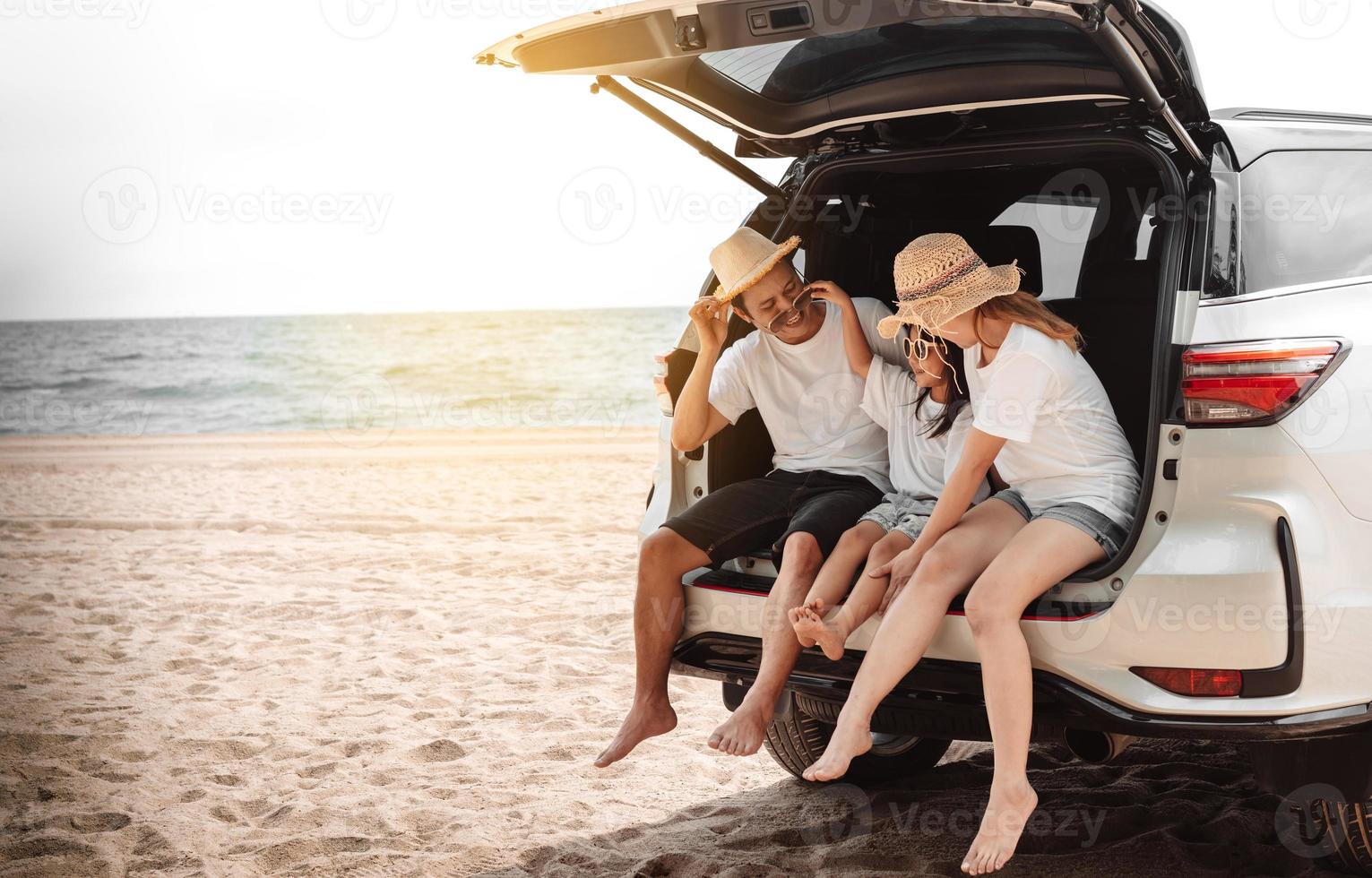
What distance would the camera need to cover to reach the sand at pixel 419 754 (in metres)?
3.43

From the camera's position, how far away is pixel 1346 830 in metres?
2.77

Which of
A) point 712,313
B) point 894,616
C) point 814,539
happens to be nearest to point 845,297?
point 712,313

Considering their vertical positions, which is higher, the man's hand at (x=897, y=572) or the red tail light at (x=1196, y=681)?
the man's hand at (x=897, y=572)

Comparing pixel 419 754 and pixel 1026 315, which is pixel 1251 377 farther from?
pixel 419 754

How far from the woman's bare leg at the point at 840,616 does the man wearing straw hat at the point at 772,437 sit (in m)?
0.13

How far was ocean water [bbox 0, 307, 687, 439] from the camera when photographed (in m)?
24.4

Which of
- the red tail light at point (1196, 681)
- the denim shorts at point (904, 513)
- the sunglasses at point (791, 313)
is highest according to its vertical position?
the sunglasses at point (791, 313)

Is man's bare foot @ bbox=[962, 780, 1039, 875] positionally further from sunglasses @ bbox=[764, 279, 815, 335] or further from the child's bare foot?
sunglasses @ bbox=[764, 279, 815, 335]

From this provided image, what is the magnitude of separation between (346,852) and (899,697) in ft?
5.56

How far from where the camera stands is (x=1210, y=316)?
2.61 m

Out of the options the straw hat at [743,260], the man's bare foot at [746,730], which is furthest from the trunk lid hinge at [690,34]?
the man's bare foot at [746,730]

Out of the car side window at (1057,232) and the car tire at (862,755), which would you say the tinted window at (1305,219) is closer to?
the car side window at (1057,232)

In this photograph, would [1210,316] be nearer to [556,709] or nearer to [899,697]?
[899,697]

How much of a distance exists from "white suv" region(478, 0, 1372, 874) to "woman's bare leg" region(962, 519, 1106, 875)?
0.21 feet
